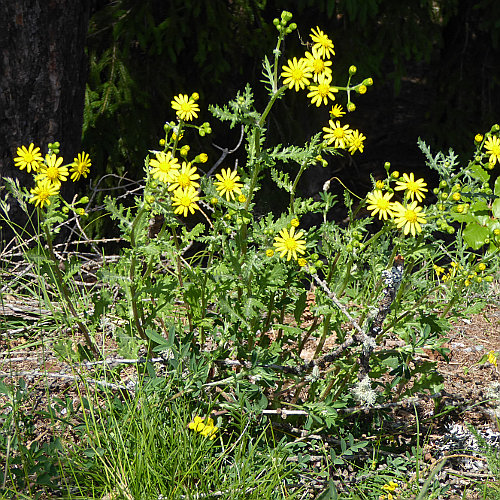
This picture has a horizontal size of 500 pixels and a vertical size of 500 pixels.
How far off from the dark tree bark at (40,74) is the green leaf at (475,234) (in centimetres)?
198

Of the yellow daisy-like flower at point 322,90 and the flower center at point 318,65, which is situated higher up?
the flower center at point 318,65

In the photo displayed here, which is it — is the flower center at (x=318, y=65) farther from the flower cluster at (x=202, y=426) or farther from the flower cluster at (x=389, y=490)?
the flower cluster at (x=389, y=490)

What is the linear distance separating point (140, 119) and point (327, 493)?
2.51 meters

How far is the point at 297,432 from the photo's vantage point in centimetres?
213

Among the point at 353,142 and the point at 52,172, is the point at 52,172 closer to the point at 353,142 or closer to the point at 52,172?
the point at 52,172

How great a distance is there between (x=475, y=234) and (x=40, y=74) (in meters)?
2.15

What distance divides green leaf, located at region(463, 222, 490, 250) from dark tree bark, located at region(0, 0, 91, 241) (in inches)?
77.8

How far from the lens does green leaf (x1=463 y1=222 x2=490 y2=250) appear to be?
98.3 inches

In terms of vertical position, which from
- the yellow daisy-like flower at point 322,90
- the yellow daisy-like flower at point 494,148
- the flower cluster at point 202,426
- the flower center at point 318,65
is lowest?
the flower cluster at point 202,426

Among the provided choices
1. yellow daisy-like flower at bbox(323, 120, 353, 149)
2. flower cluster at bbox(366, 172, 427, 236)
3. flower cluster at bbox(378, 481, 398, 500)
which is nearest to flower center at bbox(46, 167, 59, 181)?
yellow daisy-like flower at bbox(323, 120, 353, 149)

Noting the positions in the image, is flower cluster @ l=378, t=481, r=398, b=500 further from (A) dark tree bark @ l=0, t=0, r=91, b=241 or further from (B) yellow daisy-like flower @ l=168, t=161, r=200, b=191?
(A) dark tree bark @ l=0, t=0, r=91, b=241

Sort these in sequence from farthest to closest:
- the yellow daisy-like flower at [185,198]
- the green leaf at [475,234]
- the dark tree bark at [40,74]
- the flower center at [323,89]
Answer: the dark tree bark at [40,74] → the green leaf at [475,234] → the flower center at [323,89] → the yellow daisy-like flower at [185,198]

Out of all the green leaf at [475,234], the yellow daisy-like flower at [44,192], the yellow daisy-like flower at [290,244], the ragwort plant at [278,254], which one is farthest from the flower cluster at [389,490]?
the yellow daisy-like flower at [44,192]

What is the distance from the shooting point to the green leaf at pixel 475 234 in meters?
2.50
